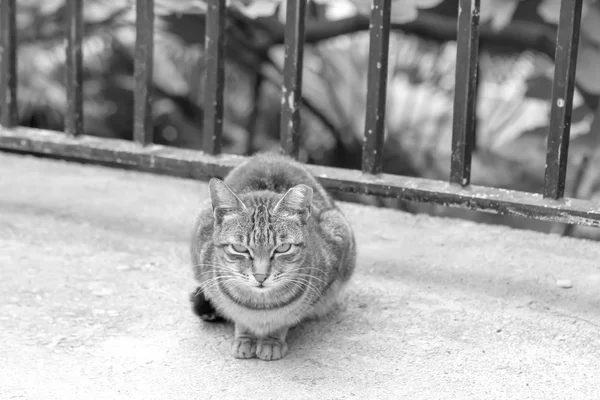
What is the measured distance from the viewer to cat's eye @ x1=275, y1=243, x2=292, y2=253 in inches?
93.2

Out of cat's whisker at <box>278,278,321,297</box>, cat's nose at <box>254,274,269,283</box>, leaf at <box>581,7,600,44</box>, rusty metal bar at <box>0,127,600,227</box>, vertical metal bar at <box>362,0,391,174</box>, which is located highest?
leaf at <box>581,7,600,44</box>

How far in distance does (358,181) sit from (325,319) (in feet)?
1.88

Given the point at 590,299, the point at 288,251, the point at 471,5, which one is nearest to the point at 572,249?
the point at 590,299

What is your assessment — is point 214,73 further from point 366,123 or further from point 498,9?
point 498,9

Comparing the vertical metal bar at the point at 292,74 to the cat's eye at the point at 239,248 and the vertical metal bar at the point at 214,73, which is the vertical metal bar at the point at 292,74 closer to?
the vertical metal bar at the point at 214,73

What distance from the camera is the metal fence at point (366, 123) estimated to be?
274cm

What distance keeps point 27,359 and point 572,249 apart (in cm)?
185

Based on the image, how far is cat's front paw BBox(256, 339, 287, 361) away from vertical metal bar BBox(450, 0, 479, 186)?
0.86 meters

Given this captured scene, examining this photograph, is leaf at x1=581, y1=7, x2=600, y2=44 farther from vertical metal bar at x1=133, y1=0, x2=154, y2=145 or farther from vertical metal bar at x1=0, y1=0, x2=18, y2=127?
vertical metal bar at x1=0, y1=0, x2=18, y2=127

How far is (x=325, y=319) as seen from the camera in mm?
2676

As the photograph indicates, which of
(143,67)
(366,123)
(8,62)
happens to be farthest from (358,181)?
(8,62)

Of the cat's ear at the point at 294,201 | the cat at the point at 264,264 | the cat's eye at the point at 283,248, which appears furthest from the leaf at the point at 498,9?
the cat's eye at the point at 283,248

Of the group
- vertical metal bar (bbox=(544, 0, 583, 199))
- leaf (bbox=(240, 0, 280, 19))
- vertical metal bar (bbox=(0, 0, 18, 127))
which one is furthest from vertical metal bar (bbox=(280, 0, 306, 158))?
vertical metal bar (bbox=(0, 0, 18, 127))

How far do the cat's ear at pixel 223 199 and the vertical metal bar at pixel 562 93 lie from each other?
38.5 inches
